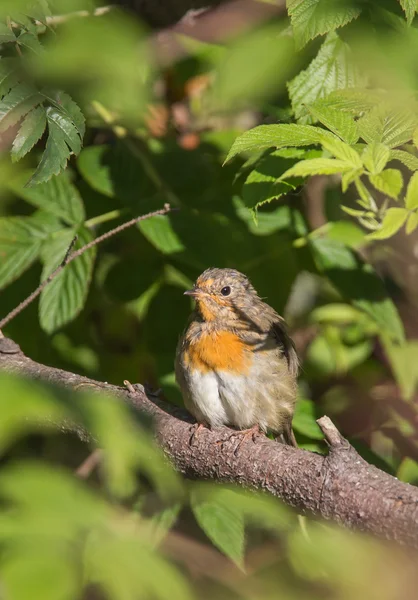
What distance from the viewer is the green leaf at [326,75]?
12.4 feet

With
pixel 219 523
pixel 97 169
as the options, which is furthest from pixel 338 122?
pixel 97 169

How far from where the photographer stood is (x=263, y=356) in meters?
4.37

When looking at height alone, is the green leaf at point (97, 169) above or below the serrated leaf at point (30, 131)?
below

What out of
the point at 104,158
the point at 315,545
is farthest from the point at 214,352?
the point at 315,545

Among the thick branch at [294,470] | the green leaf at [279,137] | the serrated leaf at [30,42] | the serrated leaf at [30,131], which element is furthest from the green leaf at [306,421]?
the serrated leaf at [30,42]

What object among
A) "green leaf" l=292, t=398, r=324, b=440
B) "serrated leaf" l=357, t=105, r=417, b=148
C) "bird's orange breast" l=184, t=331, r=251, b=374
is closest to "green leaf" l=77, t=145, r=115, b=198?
"bird's orange breast" l=184, t=331, r=251, b=374

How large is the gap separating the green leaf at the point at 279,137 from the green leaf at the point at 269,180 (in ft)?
1.74

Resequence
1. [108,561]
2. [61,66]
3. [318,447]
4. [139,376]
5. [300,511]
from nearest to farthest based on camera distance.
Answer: [108,561] → [61,66] → [300,511] → [318,447] → [139,376]

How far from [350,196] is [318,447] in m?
1.70

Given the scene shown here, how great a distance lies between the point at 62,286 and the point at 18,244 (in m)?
0.33

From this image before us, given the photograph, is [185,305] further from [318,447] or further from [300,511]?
[300,511]

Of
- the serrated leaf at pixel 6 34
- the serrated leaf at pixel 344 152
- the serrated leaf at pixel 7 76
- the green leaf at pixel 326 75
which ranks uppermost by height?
the serrated leaf at pixel 6 34

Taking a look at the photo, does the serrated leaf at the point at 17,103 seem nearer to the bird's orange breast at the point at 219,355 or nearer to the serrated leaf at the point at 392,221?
the serrated leaf at the point at 392,221

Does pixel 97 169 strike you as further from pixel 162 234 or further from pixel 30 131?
pixel 30 131
